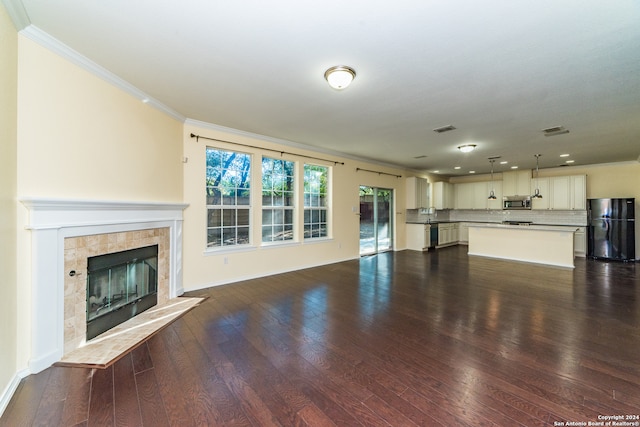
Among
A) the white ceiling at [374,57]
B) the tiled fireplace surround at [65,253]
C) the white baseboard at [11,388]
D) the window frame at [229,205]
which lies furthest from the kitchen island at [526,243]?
the white baseboard at [11,388]

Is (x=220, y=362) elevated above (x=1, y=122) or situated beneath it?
situated beneath

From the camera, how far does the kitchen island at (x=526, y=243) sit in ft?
19.0

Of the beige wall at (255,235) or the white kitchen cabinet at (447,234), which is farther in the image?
the white kitchen cabinet at (447,234)

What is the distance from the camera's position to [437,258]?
6875 mm

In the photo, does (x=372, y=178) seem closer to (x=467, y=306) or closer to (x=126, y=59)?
(x=467, y=306)

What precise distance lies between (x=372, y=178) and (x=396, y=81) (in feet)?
14.8

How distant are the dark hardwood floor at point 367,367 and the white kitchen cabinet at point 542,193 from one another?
478 cm

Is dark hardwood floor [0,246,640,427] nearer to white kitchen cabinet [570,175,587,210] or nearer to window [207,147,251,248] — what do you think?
window [207,147,251,248]

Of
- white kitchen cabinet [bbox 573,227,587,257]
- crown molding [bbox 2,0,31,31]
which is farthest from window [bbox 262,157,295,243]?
white kitchen cabinet [bbox 573,227,587,257]

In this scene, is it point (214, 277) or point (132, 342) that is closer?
point (132, 342)

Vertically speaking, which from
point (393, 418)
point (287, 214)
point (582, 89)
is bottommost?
point (393, 418)

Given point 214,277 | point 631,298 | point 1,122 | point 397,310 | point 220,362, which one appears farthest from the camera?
point 214,277

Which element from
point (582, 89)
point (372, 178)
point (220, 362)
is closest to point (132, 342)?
point (220, 362)

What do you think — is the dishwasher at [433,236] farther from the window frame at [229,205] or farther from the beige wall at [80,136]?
the beige wall at [80,136]
